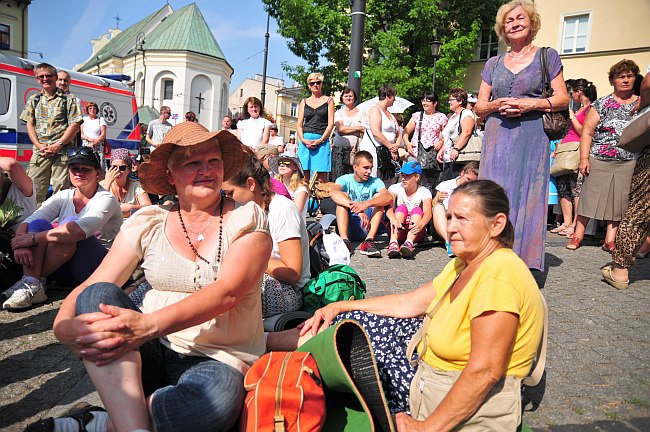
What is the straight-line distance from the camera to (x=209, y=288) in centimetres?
217

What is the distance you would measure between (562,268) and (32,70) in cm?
1137

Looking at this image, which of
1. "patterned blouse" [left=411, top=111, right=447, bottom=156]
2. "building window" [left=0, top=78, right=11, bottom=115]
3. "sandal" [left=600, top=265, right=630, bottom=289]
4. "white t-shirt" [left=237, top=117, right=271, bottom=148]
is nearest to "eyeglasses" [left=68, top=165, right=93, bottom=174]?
"white t-shirt" [left=237, top=117, right=271, bottom=148]

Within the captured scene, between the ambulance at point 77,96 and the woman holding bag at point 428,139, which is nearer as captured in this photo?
the woman holding bag at point 428,139

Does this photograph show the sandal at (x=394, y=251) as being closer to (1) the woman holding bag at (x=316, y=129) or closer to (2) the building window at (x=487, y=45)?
(1) the woman holding bag at (x=316, y=129)

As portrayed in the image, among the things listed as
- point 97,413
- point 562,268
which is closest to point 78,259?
point 97,413

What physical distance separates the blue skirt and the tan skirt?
3.79 metres

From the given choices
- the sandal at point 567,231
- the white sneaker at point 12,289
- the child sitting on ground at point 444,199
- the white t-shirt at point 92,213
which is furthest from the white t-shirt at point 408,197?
the white sneaker at point 12,289

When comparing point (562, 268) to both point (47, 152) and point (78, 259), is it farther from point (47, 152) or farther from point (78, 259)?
point (47, 152)

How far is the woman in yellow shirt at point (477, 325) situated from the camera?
1.98m

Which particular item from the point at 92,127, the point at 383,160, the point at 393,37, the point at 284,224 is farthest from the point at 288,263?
the point at 393,37

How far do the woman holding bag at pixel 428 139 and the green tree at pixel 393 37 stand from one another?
44.9 ft

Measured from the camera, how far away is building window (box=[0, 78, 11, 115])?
10.3 meters

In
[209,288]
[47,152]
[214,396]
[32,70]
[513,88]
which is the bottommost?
[214,396]

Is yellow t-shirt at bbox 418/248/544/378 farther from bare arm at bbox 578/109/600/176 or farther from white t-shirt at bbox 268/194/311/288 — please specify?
bare arm at bbox 578/109/600/176
